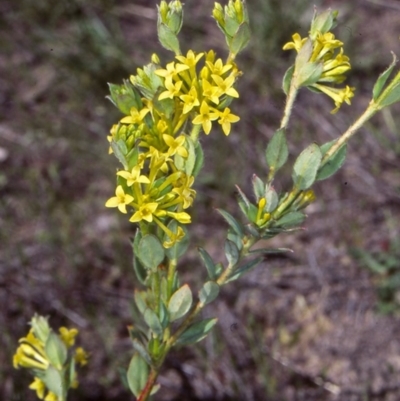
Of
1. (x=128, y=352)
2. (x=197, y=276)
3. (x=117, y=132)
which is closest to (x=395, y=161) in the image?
(x=197, y=276)

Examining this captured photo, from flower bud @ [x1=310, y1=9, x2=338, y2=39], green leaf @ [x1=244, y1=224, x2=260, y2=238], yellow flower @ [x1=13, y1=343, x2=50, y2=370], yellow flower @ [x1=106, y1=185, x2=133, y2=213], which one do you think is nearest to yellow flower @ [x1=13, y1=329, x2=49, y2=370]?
yellow flower @ [x1=13, y1=343, x2=50, y2=370]

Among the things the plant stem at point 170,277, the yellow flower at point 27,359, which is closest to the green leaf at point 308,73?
the plant stem at point 170,277

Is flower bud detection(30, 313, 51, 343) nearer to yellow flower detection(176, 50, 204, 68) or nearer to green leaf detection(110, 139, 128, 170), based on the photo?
green leaf detection(110, 139, 128, 170)

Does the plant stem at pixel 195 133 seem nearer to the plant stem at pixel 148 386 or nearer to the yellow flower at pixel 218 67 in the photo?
the yellow flower at pixel 218 67

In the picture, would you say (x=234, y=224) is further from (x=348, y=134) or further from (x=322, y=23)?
(x=322, y=23)

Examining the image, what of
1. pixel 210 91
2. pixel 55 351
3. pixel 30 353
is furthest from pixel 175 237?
pixel 30 353

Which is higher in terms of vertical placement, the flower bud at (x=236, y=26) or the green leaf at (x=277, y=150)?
the flower bud at (x=236, y=26)
